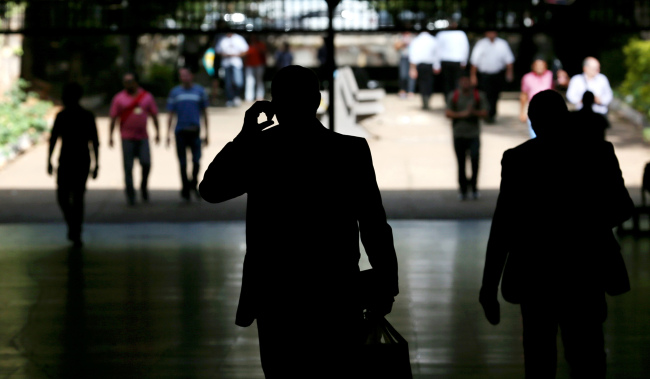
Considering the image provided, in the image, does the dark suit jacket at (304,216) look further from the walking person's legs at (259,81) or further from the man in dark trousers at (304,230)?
the walking person's legs at (259,81)

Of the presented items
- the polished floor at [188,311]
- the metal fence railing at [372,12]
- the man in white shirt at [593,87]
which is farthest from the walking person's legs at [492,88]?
the polished floor at [188,311]

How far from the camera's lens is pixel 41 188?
16.3 meters

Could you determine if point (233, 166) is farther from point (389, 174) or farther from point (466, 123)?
point (389, 174)

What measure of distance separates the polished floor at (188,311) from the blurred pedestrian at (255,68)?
1277cm

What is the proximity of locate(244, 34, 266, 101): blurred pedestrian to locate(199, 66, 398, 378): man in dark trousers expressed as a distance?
69.4 feet

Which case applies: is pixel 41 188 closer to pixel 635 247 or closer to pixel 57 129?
pixel 57 129

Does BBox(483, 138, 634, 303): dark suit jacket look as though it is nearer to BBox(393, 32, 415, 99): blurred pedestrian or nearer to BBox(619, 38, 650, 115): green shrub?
BBox(619, 38, 650, 115): green shrub

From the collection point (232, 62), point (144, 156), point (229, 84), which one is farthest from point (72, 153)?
point (229, 84)

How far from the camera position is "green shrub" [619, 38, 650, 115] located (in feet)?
69.3

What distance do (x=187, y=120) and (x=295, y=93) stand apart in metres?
10.9

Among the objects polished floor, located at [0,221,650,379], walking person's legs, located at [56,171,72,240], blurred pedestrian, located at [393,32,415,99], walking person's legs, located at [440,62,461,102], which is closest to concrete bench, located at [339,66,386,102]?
walking person's legs, located at [440,62,461,102]

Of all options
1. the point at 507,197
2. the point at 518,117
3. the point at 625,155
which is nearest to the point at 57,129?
the point at 507,197

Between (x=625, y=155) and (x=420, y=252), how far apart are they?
823 centimetres

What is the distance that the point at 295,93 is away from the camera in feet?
12.8
